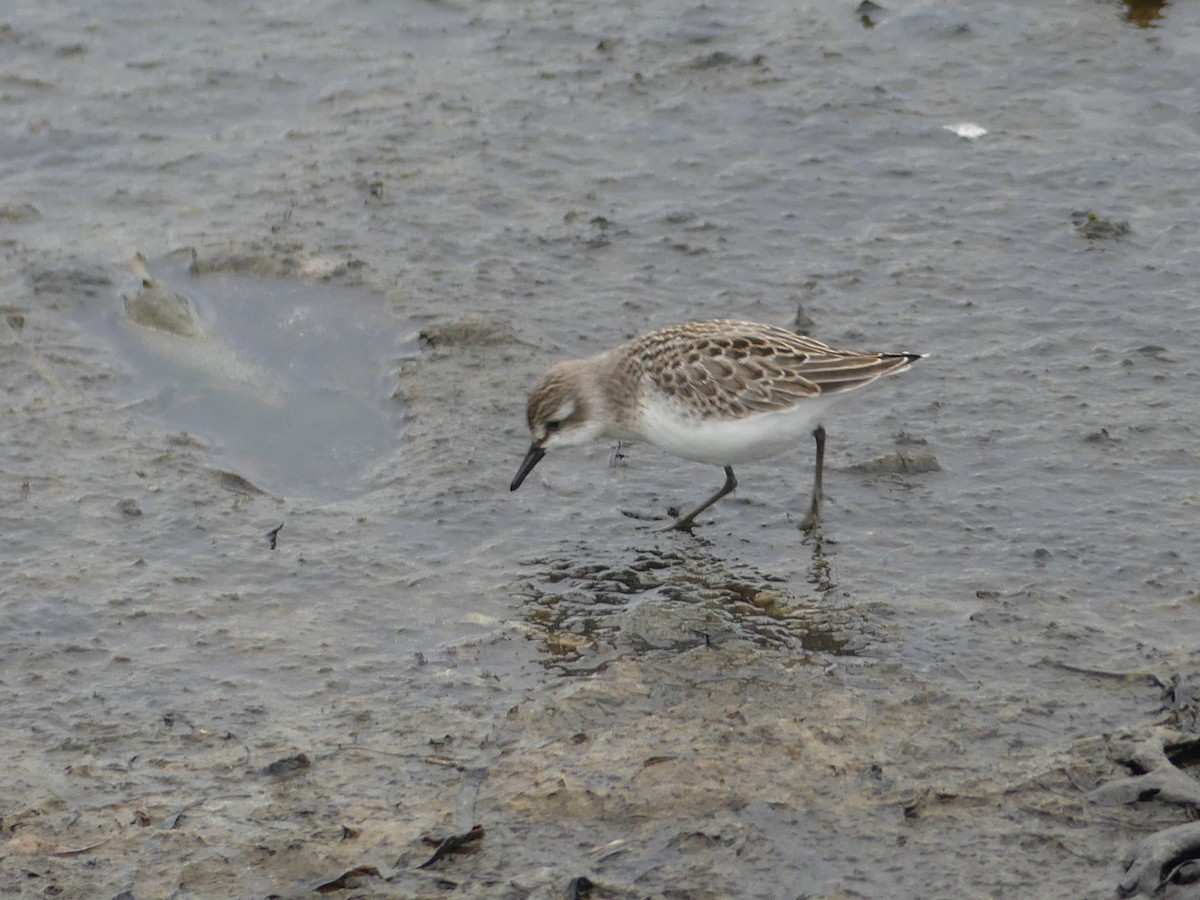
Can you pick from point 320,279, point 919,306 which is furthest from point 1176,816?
point 320,279

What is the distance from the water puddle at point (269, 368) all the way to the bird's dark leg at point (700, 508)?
1.59 metres

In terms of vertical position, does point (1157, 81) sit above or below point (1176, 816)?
above

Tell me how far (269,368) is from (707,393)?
2.88m

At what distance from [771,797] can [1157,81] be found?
24.4ft

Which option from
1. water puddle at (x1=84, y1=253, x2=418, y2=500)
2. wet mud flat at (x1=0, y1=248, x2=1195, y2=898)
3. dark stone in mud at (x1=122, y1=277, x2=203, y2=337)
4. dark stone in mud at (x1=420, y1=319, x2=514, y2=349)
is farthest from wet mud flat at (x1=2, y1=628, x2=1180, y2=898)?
dark stone in mud at (x1=122, y1=277, x2=203, y2=337)

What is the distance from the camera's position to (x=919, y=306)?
8.80m

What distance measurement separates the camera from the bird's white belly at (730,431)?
6.95 meters

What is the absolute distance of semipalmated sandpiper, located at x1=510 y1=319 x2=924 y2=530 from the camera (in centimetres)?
696

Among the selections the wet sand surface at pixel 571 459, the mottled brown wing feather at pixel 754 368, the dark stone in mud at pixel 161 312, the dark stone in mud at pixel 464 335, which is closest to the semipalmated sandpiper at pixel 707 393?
the mottled brown wing feather at pixel 754 368

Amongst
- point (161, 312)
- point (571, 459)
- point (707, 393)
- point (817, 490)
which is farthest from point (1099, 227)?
point (161, 312)

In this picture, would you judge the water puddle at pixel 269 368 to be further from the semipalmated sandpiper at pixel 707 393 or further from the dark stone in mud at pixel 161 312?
the semipalmated sandpiper at pixel 707 393

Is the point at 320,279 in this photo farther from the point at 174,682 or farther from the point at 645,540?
the point at 174,682

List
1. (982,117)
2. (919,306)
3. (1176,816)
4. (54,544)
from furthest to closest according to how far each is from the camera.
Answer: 1. (982,117)
2. (919,306)
3. (54,544)
4. (1176,816)

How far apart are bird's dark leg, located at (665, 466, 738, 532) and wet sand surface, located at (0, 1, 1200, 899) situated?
12 cm
